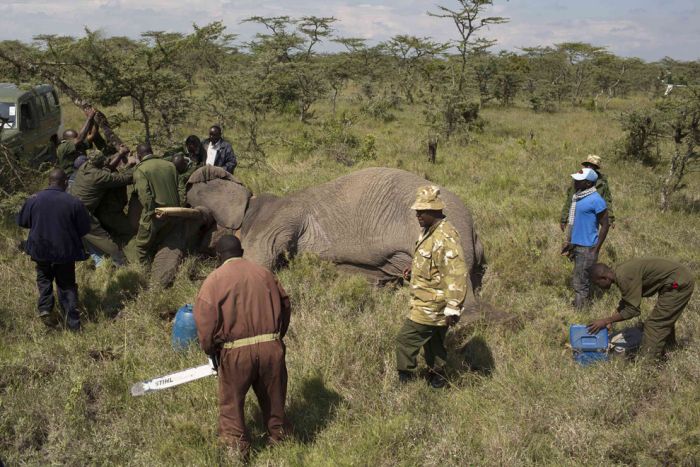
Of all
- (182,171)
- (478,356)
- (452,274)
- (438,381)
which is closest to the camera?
(452,274)

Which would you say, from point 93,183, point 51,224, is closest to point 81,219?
point 51,224

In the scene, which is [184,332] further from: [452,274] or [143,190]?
[452,274]

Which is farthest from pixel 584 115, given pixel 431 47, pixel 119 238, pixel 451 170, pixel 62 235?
pixel 62 235

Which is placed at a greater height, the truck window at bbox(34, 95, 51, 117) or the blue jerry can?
the truck window at bbox(34, 95, 51, 117)

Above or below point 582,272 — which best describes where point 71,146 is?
above

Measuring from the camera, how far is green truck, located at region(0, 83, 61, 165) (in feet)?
34.6

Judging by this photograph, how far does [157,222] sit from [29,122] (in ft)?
21.0

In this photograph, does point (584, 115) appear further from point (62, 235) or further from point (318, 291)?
point (62, 235)

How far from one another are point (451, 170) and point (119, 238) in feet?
22.5

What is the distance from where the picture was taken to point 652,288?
193 inches

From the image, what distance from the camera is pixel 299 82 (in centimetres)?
2047

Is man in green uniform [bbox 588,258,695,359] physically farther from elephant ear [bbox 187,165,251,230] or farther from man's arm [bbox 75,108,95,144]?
man's arm [bbox 75,108,95,144]

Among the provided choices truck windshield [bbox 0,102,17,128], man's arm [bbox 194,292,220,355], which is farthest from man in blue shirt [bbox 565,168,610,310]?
truck windshield [bbox 0,102,17,128]

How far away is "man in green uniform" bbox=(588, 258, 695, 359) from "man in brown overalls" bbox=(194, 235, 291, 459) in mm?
2840
